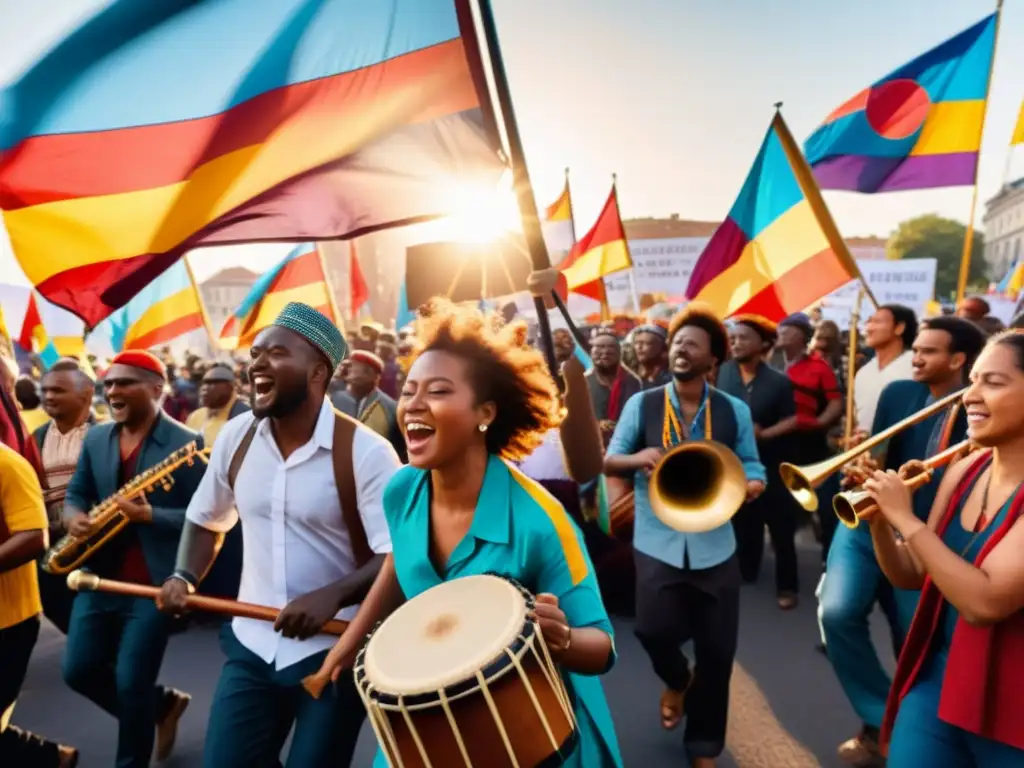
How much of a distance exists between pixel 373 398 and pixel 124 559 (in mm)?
3035

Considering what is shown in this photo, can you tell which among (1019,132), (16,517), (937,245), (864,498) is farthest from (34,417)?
(937,245)

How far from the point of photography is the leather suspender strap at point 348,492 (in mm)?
2598

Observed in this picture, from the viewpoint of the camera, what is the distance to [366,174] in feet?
8.35

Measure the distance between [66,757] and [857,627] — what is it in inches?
158

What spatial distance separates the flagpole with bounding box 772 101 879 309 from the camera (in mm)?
4465

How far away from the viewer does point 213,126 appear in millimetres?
2432

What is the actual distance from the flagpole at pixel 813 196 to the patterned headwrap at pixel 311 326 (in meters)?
3.19

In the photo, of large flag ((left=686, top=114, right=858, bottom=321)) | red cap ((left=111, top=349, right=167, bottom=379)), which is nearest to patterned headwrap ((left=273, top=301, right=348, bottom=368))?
red cap ((left=111, top=349, right=167, bottom=379))

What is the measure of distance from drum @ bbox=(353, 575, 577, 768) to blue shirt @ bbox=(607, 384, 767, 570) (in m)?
1.86

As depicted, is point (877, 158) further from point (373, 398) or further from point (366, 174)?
point (366, 174)

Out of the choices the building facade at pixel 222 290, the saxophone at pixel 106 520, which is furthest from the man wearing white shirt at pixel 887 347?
the building facade at pixel 222 290

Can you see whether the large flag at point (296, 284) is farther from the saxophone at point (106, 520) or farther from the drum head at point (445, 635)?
the drum head at point (445, 635)

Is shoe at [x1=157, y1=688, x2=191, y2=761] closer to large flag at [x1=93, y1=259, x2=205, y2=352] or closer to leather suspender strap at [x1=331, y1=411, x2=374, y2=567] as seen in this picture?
leather suspender strap at [x1=331, y1=411, x2=374, y2=567]

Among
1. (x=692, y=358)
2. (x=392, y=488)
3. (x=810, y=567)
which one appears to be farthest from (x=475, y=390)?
(x=810, y=567)
